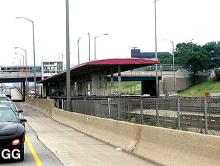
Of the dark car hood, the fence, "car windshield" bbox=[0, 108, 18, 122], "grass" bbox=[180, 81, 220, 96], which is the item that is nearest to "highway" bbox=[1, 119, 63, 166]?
the dark car hood

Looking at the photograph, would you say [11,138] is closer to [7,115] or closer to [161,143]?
[7,115]

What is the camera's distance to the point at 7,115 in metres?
15.8

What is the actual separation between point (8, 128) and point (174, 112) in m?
5.50

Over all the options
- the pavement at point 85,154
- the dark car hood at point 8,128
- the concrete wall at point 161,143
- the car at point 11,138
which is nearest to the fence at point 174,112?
the concrete wall at point 161,143

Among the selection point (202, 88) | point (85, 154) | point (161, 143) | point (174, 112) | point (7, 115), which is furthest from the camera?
point (202, 88)

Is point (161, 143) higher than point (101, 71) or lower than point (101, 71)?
lower

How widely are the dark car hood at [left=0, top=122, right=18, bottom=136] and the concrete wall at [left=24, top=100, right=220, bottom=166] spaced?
3589mm

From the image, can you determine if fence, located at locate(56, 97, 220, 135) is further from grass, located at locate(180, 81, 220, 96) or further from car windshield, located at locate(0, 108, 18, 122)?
grass, located at locate(180, 81, 220, 96)

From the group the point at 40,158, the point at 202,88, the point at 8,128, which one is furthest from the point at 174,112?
the point at 202,88

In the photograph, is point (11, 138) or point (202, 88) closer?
point (11, 138)

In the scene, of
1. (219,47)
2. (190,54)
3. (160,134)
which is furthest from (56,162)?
(219,47)

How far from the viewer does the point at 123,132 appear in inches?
727

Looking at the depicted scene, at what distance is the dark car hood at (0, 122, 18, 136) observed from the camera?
45.9ft

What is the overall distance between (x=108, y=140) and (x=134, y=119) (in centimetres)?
189
